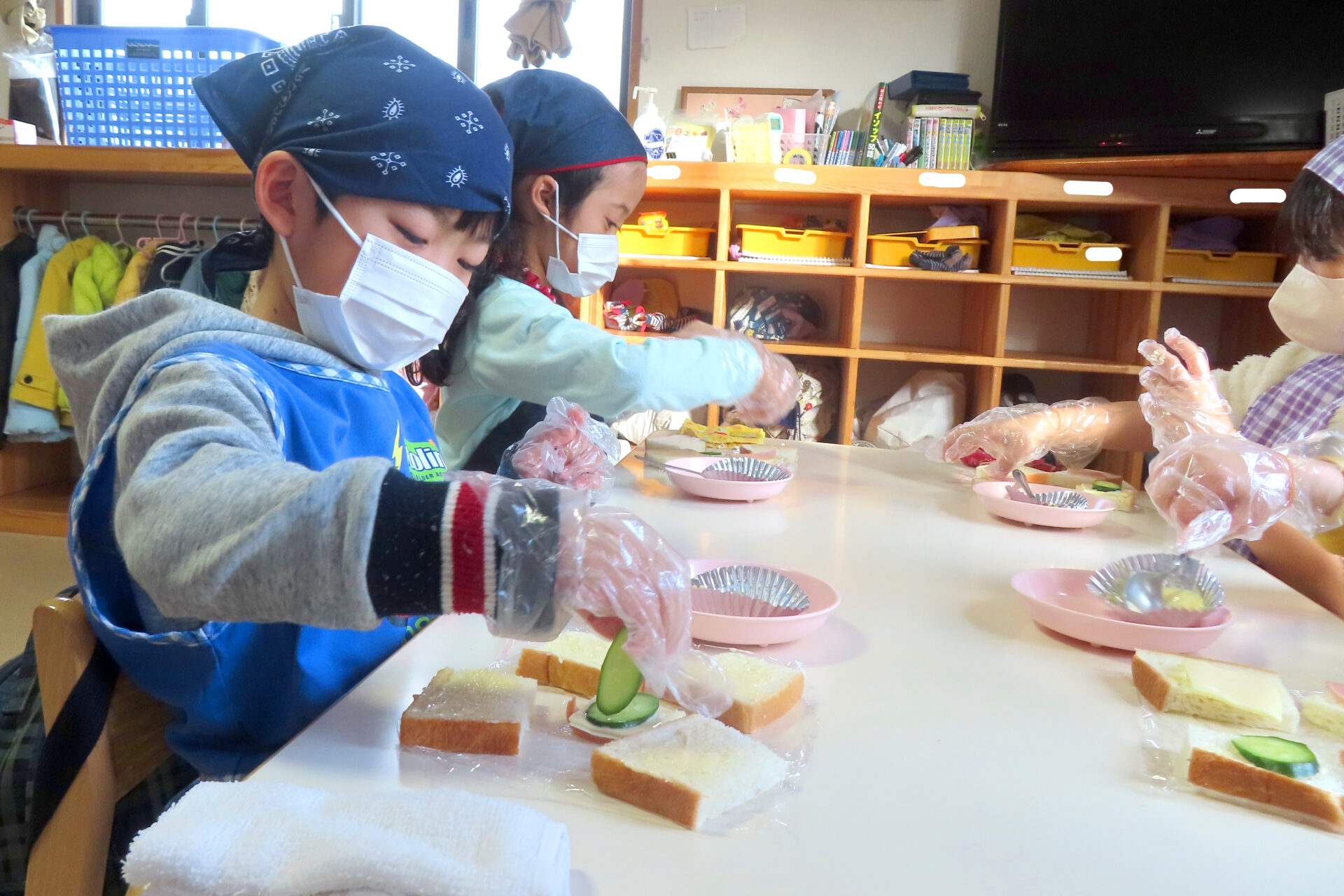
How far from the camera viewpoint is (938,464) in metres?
1.68

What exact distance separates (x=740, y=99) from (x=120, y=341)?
2.84 meters

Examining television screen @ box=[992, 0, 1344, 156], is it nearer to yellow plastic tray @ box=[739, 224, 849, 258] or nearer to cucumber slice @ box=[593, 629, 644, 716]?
yellow plastic tray @ box=[739, 224, 849, 258]

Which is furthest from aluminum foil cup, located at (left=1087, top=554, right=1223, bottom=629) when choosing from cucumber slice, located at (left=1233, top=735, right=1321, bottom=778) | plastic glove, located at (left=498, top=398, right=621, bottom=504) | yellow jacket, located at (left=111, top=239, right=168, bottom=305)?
yellow jacket, located at (left=111, top=239, right=168, bottom=305)

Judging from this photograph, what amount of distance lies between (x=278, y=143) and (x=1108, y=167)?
Answer: 263 centimetres

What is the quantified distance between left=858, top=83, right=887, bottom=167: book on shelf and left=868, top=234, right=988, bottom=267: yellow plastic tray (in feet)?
0.90

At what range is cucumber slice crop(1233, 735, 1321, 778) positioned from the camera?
0.52 metres

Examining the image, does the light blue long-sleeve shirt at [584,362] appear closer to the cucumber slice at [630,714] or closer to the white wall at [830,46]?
the cucumber slice at [630,714]

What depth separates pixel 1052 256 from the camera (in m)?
2.89

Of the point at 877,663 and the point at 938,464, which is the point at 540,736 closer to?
the point at 877,663

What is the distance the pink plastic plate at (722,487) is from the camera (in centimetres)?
127

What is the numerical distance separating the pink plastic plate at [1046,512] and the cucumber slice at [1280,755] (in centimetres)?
66

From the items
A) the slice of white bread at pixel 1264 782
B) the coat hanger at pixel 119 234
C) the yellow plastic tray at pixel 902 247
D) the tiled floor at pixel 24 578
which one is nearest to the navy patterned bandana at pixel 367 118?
the slice of white bread at pixel 1264 782

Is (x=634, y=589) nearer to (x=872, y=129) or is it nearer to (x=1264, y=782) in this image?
(x=1264, y=782)

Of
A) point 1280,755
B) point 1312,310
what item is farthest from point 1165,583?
point 1312,310
